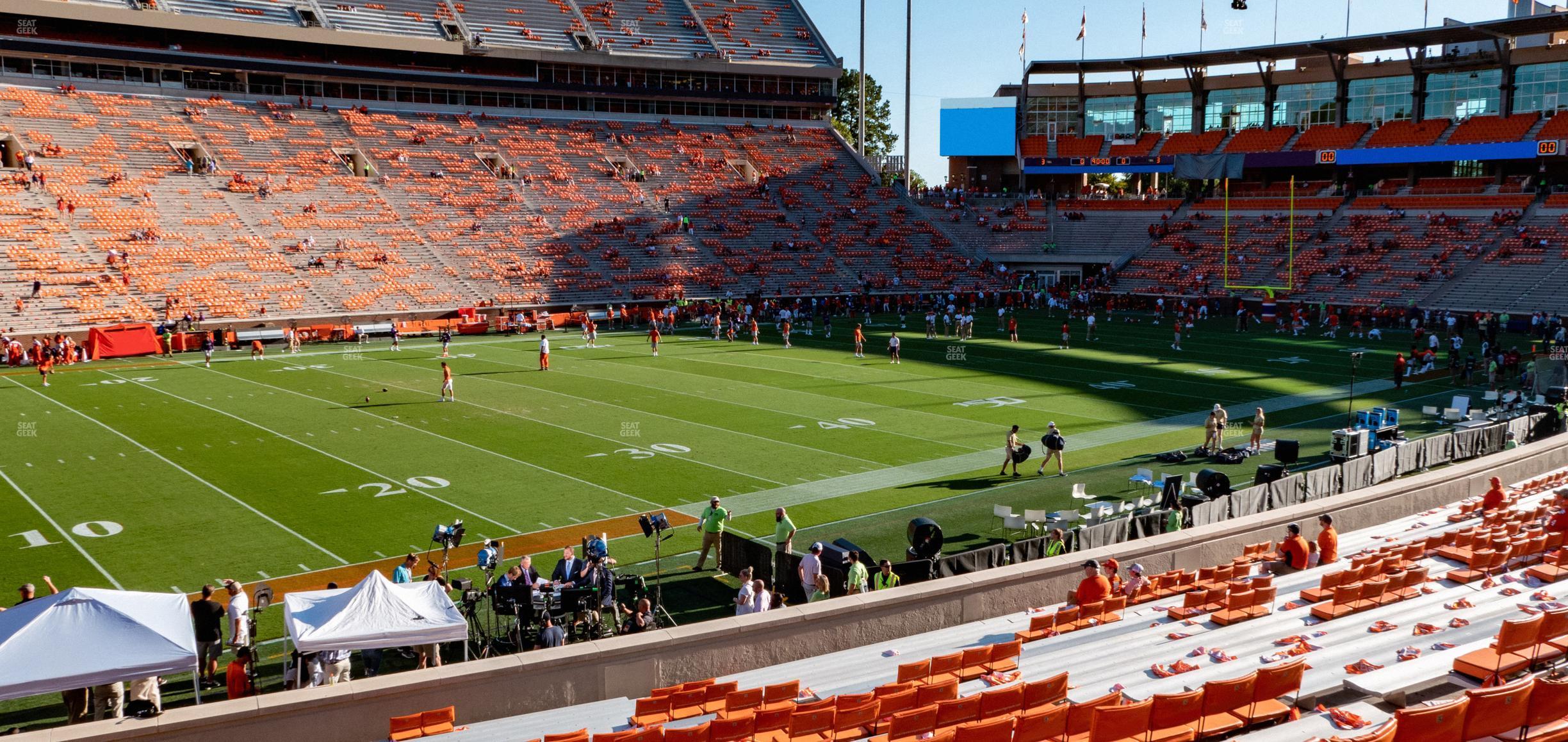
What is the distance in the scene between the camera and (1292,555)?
1391 centimetres

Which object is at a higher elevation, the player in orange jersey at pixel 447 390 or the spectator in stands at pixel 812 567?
the player in orange jersey at pixel 447 390

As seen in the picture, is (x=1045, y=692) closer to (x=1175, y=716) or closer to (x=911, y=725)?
(x=1175, y=716)

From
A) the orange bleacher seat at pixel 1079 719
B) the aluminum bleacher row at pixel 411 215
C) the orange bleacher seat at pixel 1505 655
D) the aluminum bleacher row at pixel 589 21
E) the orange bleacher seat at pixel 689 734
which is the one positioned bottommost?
the orange bleacher seat at pixel 689 734

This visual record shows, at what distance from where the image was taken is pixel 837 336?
47.6 meters

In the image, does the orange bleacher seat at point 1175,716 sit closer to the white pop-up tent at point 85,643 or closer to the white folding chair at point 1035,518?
the white pop-up tent at point 85,643

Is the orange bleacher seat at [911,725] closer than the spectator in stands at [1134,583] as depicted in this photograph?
Yes

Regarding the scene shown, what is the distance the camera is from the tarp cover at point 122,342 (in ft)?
128

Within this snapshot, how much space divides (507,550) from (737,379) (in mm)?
17873

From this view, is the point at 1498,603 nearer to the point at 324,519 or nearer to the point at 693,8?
the point at 324,519

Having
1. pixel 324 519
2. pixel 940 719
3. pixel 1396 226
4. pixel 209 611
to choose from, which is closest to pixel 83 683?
pixel 209 611

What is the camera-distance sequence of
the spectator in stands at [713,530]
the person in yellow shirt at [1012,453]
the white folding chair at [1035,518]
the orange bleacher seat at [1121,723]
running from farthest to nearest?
the person in yellow shirt at [1012,453]
the white folding chair at [1035,518]
the spectator in stands at [713,530]
the orange bleacher seat at [1121,723]

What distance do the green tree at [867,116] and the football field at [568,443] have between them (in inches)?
2567

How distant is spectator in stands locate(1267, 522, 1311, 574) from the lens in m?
13.8

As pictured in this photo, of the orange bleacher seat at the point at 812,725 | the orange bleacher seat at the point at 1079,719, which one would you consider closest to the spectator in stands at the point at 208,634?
the orange bleacher seat at the point at 812,725
